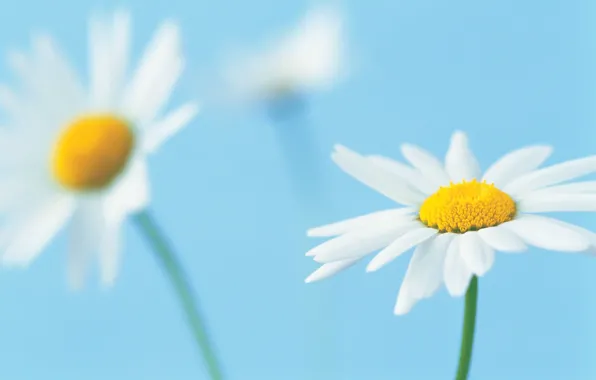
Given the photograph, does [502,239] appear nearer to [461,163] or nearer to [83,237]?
[461,163]

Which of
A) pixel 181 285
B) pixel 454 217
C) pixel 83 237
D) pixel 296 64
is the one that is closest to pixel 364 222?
pixel 454 217

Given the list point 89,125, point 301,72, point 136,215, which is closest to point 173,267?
point 136,215

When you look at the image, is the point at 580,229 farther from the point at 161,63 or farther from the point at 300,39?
the point at 300,39

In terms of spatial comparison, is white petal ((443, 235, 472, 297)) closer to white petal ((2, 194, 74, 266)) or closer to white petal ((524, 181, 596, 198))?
white petal ((524, 181, 596, 198))

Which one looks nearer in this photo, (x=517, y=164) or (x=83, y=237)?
(x=517, y=164)

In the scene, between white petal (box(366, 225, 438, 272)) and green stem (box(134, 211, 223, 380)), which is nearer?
white petal (box(366, 225, 438, 272))

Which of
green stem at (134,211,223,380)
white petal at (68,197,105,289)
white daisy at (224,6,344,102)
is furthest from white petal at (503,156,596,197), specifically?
white daisy at (224,6,344,102)
